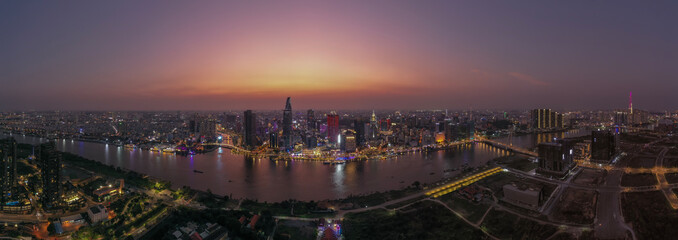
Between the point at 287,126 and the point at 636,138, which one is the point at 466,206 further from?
the point at 287,126

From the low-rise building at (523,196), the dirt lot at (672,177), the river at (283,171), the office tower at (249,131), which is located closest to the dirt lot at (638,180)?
the dirt lot at (672,177)

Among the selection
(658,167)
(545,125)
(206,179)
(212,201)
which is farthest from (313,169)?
(545,125)

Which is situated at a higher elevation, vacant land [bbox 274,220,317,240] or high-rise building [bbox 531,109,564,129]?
high-rise building [bbox 531,109,564,129]

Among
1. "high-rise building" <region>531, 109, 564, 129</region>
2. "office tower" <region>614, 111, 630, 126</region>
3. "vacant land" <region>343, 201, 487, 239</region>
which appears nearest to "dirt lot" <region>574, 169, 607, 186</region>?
"vacant land" <region>343, 201, 487, 239</region>

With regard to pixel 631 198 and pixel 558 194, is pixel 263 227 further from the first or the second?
pixel 631 198

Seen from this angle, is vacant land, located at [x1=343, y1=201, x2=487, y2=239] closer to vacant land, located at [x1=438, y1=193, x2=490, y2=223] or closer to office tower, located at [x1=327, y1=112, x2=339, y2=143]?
vacant land, located at [x1=438, y1=193, x2=490, y2=223]

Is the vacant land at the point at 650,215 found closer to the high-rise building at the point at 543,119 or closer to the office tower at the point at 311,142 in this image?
the office tower at the point at 311,142
